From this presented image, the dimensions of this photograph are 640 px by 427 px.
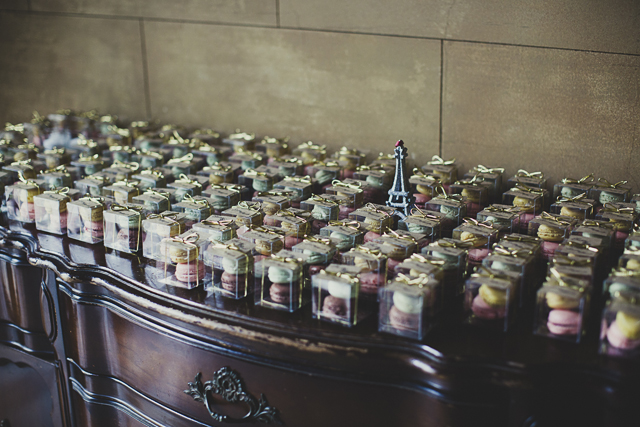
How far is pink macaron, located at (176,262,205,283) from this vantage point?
4.96ft

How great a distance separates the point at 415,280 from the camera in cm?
133

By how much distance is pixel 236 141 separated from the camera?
Result: 2660mm

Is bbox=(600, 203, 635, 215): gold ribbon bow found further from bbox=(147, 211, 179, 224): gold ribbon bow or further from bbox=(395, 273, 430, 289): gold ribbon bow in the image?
bbox=(147, 211, 179, 224): gold ribbon bow

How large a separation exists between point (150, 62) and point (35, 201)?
140 cm

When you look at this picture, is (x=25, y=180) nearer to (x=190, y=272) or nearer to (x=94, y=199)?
(x=94, y=199)

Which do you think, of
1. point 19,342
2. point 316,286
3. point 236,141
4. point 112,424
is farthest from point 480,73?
→ point 19,342

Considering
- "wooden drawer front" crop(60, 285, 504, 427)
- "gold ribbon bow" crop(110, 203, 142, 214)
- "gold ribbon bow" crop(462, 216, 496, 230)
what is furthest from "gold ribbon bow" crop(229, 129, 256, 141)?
"gold ribbon bow" crop(462, 216, 496, 230)

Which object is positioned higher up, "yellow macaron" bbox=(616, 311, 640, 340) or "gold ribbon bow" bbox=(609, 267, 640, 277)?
"gold ribbon bow" bbox=(609, 267, 640, 277)

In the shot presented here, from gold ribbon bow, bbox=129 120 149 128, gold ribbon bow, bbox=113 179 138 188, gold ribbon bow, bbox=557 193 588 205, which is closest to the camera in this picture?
gold ribbon bow, bbox=557 193 588 205

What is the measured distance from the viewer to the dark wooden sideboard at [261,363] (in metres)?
1.20

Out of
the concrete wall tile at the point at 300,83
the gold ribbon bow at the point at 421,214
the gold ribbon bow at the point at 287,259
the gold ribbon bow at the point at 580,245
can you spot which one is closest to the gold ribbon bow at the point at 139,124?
the concrete wall tile at the point at 300,83

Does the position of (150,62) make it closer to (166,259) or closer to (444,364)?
(166,259)

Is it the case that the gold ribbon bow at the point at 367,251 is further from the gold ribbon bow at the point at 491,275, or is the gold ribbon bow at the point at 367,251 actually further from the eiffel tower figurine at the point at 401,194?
the eiffel tower figurine at the point at 401,194

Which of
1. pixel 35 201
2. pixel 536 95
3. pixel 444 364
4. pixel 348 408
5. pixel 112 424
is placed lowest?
pixel 112 424
